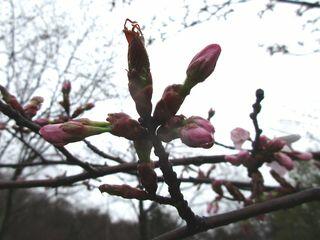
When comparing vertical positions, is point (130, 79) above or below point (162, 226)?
below

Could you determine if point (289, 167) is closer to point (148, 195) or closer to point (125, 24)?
point (148, 195)

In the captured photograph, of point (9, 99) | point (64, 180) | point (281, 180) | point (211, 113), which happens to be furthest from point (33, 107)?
point (281, 180)

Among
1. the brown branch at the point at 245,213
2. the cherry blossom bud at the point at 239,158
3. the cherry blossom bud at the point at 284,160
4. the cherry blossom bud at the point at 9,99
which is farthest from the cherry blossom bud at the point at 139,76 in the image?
the cherry blossom bud at the point at 284,160

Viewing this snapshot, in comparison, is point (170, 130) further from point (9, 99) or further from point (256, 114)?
point (9, 99)

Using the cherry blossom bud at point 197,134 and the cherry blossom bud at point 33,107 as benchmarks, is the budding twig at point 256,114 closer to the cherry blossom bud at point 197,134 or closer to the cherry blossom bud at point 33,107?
the cherry blossom bud at point 197,134

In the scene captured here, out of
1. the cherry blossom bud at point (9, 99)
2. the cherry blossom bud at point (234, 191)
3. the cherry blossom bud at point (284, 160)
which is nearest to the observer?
the cherry blossom bud at point (9, 99)

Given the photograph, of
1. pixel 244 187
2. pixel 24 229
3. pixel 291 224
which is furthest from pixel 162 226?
pixel 24 229
